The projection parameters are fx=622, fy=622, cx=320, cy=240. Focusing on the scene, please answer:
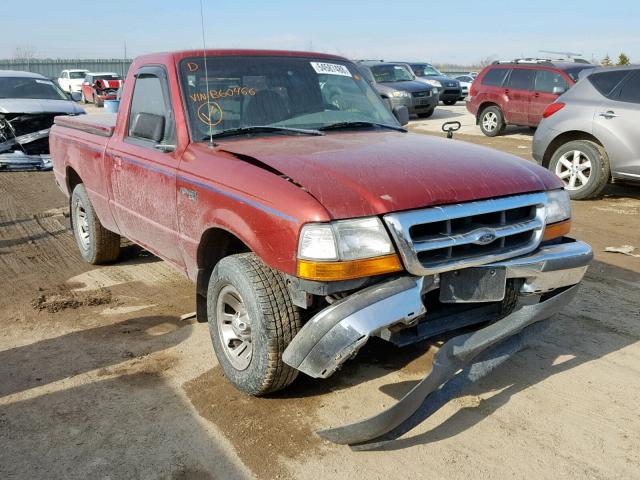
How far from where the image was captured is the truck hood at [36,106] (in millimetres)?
11211

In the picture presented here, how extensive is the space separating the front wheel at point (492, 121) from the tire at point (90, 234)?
40.5ft

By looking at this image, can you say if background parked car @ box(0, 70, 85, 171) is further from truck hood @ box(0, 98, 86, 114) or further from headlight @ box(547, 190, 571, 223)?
headlight @ box(547, 190, 571, 223)

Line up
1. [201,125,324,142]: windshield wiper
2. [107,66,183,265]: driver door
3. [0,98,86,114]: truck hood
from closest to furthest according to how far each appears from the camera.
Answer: [201,125,324,142]: windshield wiper, [107,66,183,265]: driver door, [0,98,86,114]: truck hood

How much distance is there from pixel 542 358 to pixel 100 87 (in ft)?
102

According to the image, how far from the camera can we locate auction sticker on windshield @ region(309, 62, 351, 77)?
458 cm

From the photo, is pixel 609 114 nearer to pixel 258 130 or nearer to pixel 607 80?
pixel 607 80

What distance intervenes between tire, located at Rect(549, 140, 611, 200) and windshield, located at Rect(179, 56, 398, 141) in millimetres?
4442

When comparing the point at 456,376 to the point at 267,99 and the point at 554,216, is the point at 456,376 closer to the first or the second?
the point at 554,216

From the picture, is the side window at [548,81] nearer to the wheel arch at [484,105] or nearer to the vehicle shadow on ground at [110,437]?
the wheel arch at [484,105]

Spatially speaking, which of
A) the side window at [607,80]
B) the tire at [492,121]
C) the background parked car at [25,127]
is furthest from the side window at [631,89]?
the background parked car at [25,127]

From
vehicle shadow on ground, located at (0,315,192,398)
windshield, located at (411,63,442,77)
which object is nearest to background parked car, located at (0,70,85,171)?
vehicle shadow on ground, located at (0,315,192,398)

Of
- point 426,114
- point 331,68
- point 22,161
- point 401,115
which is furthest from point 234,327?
point 426,114

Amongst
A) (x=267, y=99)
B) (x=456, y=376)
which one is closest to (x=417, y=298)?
(x=456, y=376)

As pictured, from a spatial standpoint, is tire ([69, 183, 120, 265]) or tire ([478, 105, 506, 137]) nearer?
tire ([69, 183, 120, 265])
